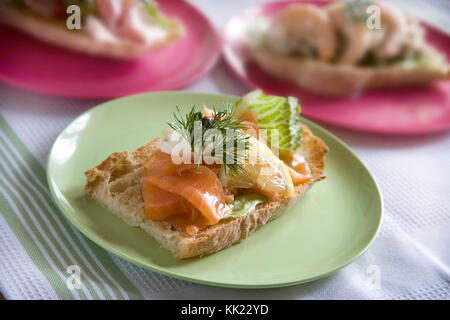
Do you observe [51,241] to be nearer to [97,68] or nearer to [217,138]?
[217,138]

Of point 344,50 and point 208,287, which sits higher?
point 344,50

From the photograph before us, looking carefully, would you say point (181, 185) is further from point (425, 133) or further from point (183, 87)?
point (425, 133)

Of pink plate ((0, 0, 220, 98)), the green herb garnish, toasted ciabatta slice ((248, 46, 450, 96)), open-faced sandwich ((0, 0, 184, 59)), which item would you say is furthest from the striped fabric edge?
toasted ciabatta slice ((248, 46, 450, 96))

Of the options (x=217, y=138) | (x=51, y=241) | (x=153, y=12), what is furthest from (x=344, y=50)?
(x=51, y=241)

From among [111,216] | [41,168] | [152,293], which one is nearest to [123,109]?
[41,168]

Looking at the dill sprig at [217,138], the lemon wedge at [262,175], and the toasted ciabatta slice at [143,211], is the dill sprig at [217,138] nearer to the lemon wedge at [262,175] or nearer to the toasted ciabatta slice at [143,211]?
the lemon wedge at [262,175]

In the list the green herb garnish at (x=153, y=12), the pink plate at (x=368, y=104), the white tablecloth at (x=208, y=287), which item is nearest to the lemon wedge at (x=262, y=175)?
the white tablecloth at (x=208, y=287)

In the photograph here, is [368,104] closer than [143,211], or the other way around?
[143,211]
